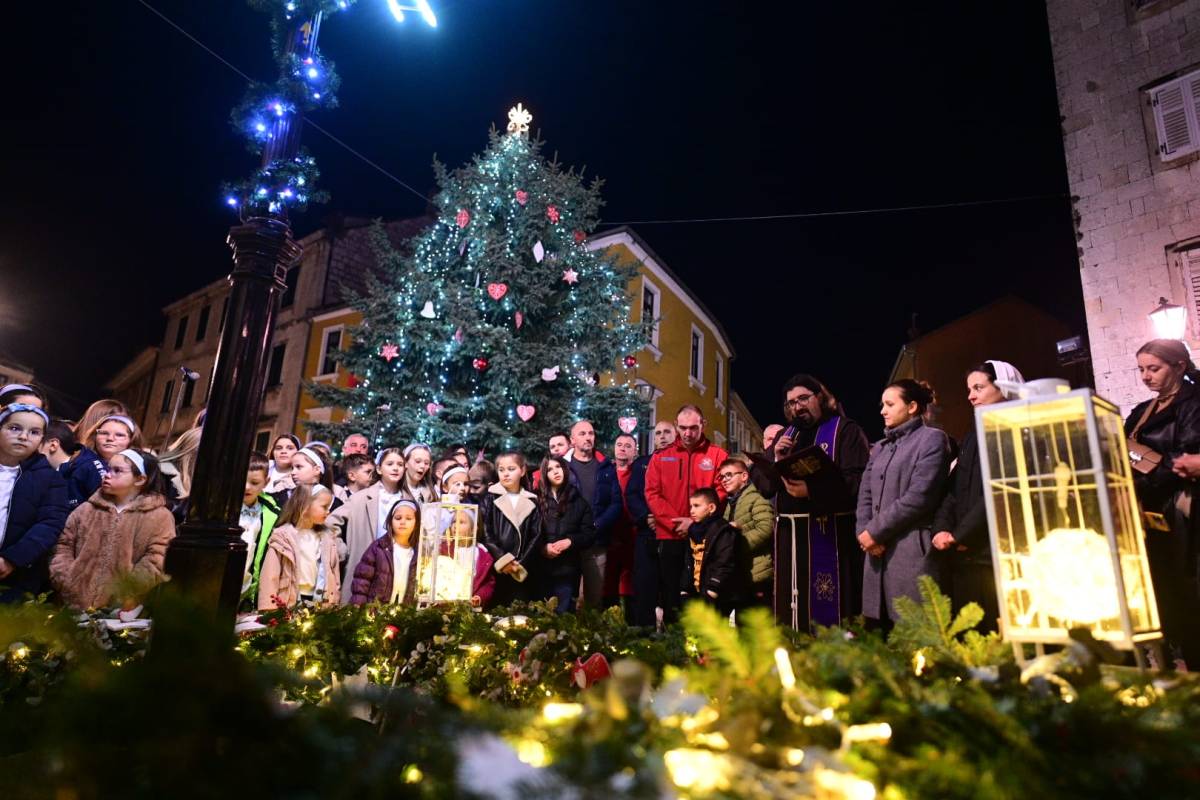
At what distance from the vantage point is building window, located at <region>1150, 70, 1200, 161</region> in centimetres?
959

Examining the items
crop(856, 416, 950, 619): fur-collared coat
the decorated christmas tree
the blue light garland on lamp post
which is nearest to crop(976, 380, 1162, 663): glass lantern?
crop(856, 416, 950, 619): fur-collared coat

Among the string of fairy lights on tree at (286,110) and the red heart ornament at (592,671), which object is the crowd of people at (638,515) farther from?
the string of fairy lights on tree at (286,110)

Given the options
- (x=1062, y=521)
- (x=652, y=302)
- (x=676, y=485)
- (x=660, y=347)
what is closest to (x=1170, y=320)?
(x=676, y=485)

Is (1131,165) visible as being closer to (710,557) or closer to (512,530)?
(710,557)

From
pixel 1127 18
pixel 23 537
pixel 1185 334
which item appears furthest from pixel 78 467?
pixel 1127 18

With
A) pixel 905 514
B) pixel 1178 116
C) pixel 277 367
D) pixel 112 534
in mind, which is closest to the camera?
pixel 905 514

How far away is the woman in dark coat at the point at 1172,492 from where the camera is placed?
353 centimetres

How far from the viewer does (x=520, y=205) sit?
12375mm

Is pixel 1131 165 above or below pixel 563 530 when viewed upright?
above

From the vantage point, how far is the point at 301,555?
520 centimetres

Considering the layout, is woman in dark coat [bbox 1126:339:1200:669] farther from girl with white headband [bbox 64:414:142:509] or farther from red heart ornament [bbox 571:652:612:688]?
girl with white headband [bbox 64:414:142:509]

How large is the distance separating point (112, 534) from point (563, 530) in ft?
Answer: 12.0

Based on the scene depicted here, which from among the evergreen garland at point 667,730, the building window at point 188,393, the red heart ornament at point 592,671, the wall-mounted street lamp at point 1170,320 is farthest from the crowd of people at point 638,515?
the building window at point 188,393

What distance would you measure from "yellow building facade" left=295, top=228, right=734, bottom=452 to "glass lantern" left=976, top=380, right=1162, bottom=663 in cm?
1548
